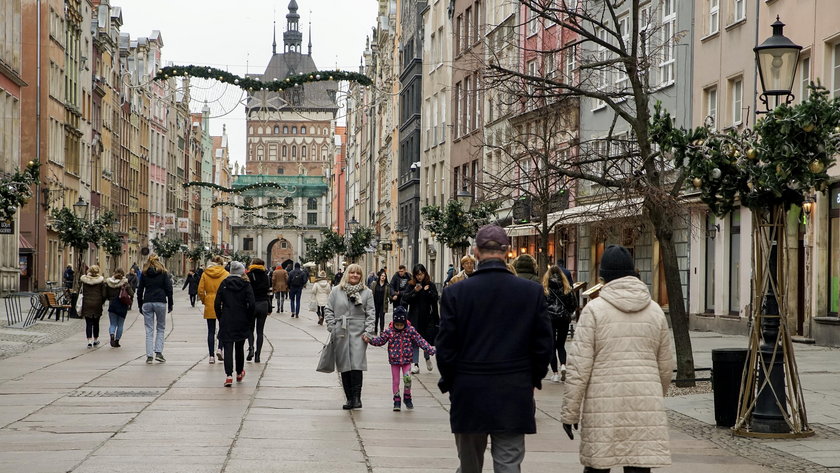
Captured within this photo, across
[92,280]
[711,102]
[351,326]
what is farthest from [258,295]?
[711,102]

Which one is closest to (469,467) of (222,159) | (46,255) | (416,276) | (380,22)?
(416,276)

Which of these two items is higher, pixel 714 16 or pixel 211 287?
pixel 714 16

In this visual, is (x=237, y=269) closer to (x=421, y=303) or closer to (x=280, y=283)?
(x=421, y=303)

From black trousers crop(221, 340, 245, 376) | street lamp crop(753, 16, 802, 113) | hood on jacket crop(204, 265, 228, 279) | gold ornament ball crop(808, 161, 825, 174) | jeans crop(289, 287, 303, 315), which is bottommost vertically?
jeans crop(289, 287, 303, 315)

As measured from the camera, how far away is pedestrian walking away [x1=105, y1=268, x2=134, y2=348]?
2341cm

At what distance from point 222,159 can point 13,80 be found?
453ft

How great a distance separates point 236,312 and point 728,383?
266 inches

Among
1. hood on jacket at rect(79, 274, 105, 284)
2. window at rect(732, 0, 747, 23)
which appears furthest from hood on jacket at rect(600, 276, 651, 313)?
window at rect(732, 0, 747, 23)

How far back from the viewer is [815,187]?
12422 millimetres

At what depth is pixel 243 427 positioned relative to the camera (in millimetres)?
12172

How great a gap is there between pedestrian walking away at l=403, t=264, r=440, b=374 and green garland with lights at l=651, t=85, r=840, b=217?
6.31 metres

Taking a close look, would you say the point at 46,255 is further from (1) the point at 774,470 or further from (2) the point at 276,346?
(1) the point at 774,470

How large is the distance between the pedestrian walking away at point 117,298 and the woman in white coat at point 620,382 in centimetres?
1685

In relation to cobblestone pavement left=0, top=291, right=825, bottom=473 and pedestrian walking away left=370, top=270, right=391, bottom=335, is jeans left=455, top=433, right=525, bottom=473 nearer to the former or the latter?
cobblestone pavement left=0, top=291, right=825, bottom=473
